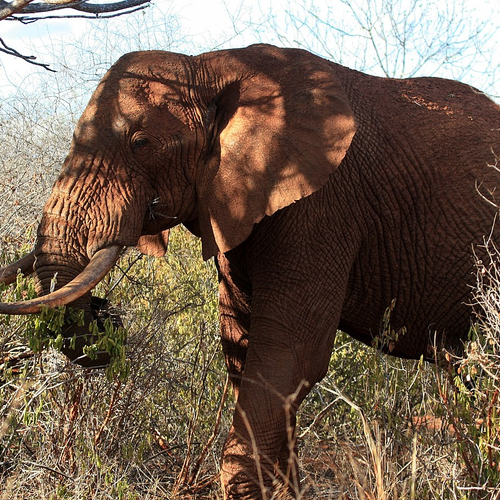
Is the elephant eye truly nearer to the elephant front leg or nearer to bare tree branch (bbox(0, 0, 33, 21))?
bare tree branch (bbox(0, 0, 33, 21))

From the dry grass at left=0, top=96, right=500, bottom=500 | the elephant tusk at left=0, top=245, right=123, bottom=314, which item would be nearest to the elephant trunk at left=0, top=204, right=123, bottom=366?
the elephant tusk at left=0, top=245, right=123, bottom=314

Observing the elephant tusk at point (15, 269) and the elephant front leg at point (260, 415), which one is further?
the elephant front leg at point (260, 415)

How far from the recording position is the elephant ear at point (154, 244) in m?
5.39

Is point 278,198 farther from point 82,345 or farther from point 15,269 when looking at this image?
point 15,269

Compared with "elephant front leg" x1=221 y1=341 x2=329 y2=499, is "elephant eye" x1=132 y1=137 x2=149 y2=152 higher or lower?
higher

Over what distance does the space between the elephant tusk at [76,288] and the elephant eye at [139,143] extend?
554 millimetres

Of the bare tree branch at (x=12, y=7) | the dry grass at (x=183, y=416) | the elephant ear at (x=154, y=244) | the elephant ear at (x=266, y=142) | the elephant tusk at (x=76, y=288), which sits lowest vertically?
the dry grass at (x=183, y=416)

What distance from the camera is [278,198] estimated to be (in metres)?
4.62

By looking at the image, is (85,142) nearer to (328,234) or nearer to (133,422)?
(328,234)

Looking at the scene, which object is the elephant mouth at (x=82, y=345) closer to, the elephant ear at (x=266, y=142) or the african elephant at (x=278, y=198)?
the african elephant at (x=278, y=198)

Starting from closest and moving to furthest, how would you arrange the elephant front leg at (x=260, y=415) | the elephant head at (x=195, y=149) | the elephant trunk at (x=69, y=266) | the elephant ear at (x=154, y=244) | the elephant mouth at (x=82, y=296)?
1. the elephant mouth at (x=82, y=296)
2. the elephant trunk at (x=69, y=266)
3. the elephant head at (x=195, y=149)
4. the elephant front leg at (x=260, y=415)
5. the elephant ear at (x=154, y=244)

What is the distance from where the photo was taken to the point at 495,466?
12.8ft

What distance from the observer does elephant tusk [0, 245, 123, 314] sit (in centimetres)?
390

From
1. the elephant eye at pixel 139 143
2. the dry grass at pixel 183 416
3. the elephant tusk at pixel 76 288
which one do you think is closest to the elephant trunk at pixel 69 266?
the elephant tusk at pixel 76 288
